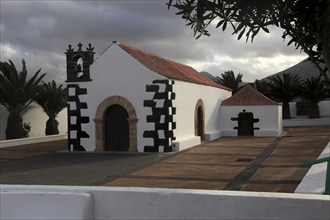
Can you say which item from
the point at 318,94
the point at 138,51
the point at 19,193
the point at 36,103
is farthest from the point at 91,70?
the point at 318,94

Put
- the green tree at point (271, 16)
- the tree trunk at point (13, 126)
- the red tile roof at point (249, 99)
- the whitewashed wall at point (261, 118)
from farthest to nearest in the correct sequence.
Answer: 1. the red tile roof at point (249, 99)
2. the whitewashed wall at point (261, 118)
3. the tree trunk at point (13, 126)
4. the green tree at point (271, 16)

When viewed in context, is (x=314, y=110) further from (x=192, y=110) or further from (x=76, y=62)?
(x=76, y=62)

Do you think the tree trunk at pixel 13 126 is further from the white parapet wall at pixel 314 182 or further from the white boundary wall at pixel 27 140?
the white parapet wall at pixel 314 182

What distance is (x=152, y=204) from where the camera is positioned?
15.7ft

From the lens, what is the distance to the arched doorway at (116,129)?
1867cm

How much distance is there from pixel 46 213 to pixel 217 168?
861 centimetres

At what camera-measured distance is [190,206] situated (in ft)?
15.4

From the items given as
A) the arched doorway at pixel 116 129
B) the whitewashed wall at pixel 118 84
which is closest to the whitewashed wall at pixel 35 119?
the whitewashed wall at pixel 118 84

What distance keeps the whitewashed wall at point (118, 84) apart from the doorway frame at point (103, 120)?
156 mm

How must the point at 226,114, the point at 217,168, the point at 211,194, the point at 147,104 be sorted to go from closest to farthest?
the point at 211,194 → the point at 217,168 → the point at 147,104 → the point at 226,114

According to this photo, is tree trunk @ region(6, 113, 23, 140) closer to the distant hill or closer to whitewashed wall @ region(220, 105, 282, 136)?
whitewashed wall @ region(220, 105, 282, 136)

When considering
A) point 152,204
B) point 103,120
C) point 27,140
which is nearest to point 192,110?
point 103,120

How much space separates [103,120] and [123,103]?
3.96 ft

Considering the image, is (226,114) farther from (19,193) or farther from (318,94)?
(19,193)
